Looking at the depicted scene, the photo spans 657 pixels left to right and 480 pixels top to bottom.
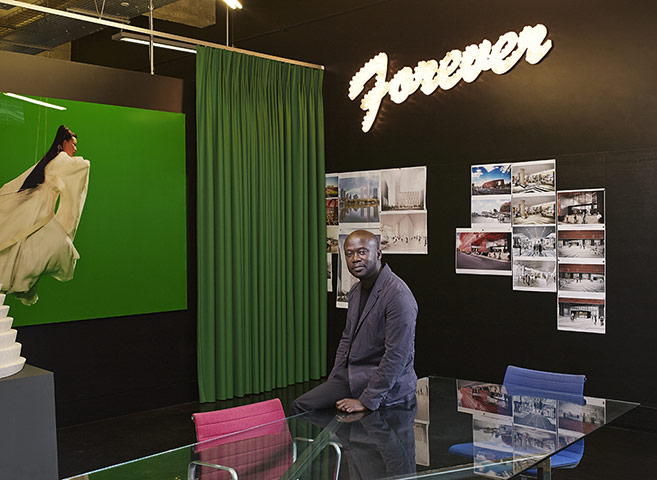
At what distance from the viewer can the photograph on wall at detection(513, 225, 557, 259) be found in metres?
5.78

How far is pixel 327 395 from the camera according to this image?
3.92m

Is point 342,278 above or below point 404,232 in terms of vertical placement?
below

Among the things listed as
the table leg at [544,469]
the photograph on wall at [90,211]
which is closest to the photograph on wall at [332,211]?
the photograph on wall at [90,211]

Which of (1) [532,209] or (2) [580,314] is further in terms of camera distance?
(1) [532,209]

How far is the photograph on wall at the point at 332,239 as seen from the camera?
740 cm

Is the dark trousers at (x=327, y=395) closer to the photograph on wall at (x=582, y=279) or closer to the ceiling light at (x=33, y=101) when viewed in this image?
the photograph on wall at (x=582, y=279)

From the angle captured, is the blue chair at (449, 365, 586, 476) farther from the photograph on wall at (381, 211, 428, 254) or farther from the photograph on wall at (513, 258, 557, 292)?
the photograph on wall at (381, 211, 428, 254)

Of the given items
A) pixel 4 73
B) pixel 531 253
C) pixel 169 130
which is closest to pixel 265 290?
pixel 169 130

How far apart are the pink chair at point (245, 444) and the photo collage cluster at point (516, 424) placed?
2.33 feet

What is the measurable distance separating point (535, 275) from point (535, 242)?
0.26m

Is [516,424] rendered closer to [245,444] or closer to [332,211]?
[245,444]

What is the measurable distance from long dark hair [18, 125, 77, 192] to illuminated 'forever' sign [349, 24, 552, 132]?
272 centimetres

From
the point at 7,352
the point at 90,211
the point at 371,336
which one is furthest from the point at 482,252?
the point at 7,352

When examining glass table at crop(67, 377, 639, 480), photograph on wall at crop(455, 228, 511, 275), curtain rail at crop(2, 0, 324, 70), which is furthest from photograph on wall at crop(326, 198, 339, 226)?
glass table at crop(67, 377, 639, 480)
